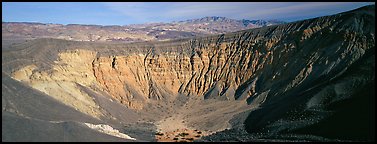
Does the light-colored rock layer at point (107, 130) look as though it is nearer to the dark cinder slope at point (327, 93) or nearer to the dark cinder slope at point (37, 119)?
the dark cinder slope at point (37, 119)

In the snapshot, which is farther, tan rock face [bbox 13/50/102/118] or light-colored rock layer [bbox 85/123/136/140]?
tan rock face [bbox 13/50/102/118]

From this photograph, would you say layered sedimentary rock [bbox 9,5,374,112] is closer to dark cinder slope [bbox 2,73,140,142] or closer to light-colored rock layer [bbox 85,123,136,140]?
dark cinder slope [bbox 2,73,140,142]

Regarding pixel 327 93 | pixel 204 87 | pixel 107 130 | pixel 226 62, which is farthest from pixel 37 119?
pixel 226 62

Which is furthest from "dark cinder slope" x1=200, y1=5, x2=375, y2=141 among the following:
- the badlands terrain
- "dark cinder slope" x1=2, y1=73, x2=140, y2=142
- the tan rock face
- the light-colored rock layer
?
the tan rock face

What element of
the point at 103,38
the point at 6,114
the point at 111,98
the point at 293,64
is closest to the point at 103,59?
the point at 111,98

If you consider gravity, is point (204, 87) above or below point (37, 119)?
above

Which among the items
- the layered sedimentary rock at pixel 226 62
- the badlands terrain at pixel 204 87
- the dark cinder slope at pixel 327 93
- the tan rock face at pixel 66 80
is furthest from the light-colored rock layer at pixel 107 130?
the layered sedimentary rock at pixel 226 62

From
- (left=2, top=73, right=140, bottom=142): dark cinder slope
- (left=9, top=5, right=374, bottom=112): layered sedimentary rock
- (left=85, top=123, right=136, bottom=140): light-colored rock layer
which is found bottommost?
(left=85, top=123, right=136, bottom=140): light-colored rock layer

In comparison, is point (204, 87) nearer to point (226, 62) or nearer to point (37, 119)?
point (226, 62)
